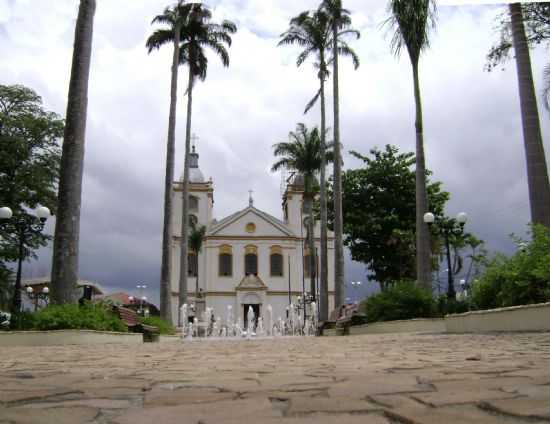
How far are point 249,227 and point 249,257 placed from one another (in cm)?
257

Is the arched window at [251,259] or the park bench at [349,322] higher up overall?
the arched window at [251,259]

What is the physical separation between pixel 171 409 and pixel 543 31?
13452 mm

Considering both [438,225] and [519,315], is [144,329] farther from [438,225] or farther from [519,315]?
[438,225]

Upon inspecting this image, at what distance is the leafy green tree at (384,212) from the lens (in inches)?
1005

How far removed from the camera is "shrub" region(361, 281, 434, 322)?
14.5 metres

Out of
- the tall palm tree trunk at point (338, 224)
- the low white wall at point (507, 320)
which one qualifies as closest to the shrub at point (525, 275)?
the low white wall at point (507, 320)

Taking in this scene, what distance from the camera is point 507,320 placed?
29.9 feet

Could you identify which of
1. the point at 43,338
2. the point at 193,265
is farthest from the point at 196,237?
the point at 43,338

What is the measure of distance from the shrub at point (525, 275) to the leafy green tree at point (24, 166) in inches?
783

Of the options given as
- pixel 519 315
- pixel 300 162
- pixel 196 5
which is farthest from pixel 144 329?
pixel 300 162

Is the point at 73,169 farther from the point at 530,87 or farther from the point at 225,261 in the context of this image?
the point at 225,261

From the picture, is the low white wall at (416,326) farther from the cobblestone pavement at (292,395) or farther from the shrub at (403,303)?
the cobblestone pavement at (292,395)

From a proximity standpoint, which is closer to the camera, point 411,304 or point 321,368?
point 321,368

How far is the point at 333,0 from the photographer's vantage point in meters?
24.9
